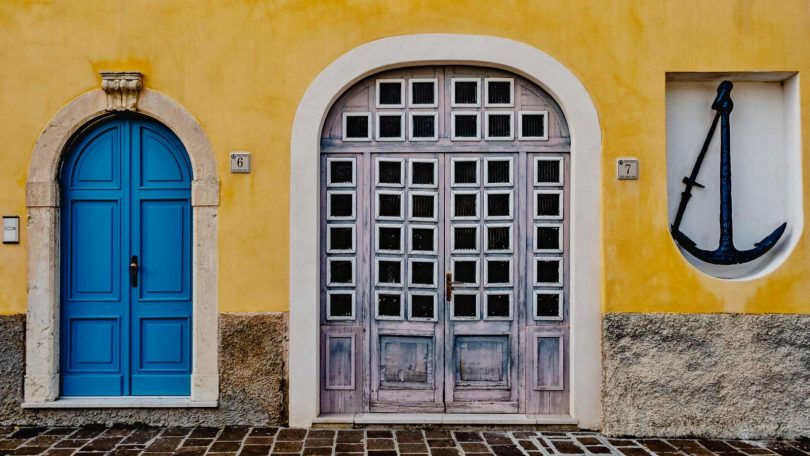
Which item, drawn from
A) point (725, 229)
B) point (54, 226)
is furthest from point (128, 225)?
point (725, 229)

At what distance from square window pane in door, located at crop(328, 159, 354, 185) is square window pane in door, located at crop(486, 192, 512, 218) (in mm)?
1204

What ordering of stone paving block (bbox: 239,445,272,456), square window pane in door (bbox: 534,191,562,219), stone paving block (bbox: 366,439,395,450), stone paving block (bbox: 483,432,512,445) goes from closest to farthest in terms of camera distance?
stone paving block (bbox: 239,445,272,456), stone paving block (bbox: 366,439,395,450), stone paving block (bbox: 483,432,512,445), square window pane in door (bbox: 534,191,562,219)

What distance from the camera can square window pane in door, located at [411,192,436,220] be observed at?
5941mm

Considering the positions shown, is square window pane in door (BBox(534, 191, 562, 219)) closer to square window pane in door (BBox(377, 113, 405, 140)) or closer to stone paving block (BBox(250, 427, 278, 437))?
square window pane in door (BBox(377, 113, 405, 140))

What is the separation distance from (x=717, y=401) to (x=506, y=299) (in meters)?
1.88

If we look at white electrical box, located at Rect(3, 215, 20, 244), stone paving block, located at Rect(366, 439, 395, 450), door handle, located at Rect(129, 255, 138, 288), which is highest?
white electrical box, located at Rect(3, 215, 20, 244)

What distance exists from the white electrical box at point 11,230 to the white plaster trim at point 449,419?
9.68 feet

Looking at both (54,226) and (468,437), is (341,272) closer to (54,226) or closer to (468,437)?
(468,437)

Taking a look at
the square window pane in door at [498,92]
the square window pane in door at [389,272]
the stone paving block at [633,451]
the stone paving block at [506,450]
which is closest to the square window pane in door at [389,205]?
the square window pane in door at [389,272]

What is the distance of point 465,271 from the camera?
5.96 meters

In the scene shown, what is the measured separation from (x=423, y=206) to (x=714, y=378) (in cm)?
277

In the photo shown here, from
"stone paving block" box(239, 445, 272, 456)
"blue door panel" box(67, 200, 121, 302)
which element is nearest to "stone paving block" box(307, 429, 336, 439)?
"stone paving block" box(239, 445, 272, 456)

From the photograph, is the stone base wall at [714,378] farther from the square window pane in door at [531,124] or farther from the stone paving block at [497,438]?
the square window pane in door at [531,124]

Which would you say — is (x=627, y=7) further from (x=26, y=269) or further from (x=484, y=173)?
(x=26, y=269)
